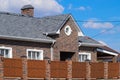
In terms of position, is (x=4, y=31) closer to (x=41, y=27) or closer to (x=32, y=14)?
→ (x=41, y=27)

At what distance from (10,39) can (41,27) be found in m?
5.10

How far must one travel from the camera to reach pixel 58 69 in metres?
28.7

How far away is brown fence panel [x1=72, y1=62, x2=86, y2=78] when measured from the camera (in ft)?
98.0

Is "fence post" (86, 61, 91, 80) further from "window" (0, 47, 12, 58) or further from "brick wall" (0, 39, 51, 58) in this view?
"window" (0, 47, 12, 58)

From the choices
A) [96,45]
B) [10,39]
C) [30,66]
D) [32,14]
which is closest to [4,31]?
[10,39]

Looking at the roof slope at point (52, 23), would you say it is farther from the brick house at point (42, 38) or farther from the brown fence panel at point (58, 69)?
the brown fence panel at point (58, 69)

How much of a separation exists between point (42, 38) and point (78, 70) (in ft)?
13.2

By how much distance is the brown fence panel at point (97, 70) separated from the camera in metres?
31.7

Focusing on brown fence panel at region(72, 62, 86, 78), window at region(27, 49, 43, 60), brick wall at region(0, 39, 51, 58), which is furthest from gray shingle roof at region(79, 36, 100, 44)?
brown fence panel at region(72, 62, 86, 78)

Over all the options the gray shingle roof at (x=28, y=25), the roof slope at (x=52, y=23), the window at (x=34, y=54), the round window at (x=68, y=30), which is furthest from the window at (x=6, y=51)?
the round window at (x=68, y=30)

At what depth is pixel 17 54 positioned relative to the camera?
30.6 meters

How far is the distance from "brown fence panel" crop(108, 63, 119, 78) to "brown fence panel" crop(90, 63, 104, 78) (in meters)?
1.07

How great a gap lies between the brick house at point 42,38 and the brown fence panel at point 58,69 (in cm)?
367

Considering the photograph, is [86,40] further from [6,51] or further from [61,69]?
[6,51]
